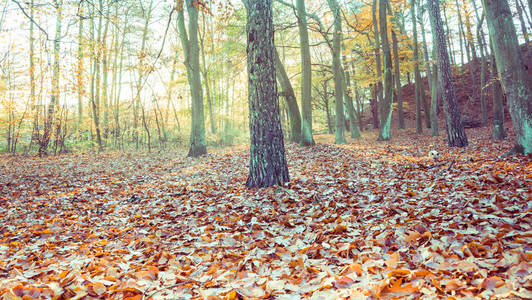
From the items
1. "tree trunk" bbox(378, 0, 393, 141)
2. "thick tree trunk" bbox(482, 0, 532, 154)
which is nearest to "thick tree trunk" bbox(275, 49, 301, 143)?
"tree trunk" bbox(378, 0, 393, 141)

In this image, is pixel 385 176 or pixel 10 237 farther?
pixel 385 176

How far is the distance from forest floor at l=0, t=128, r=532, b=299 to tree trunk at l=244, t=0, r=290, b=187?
1.34 feet

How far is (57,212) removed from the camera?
15.0ft

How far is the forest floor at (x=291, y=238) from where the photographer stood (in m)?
1.88

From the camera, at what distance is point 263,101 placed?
16.0 feet

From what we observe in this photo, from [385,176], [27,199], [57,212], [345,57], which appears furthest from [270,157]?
[345,57]

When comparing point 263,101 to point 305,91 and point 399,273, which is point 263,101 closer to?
point 399,273

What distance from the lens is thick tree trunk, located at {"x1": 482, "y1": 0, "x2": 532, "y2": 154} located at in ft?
18.2

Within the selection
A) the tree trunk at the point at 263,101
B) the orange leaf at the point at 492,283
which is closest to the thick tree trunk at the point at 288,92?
the tree trunk at the point at 263,101

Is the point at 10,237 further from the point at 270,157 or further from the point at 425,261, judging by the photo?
the point at 425,261

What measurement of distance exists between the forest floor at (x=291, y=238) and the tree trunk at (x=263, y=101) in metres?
0.41

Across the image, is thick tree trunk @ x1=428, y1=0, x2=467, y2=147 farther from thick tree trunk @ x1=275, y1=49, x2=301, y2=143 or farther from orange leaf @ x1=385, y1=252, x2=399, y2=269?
orange leaf @ x1=385, y1=252, x2=399, y2=269

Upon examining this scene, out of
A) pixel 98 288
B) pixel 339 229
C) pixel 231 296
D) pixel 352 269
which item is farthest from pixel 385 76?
pixel 98 288

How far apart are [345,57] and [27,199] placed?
64.6ft
